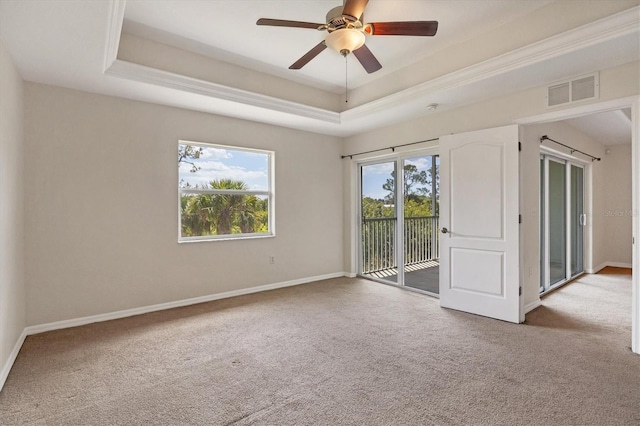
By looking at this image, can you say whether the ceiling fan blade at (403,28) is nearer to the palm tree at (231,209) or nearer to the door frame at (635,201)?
the door frame at (635,201)

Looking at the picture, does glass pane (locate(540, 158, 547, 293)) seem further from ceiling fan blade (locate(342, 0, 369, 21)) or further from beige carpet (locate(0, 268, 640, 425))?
ceiling fan blade (locate(342, 0, 369, 21))

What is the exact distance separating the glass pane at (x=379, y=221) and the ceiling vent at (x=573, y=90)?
2207 millimetres

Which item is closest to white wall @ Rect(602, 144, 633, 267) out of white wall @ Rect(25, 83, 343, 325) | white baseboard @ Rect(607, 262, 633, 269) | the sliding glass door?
white baseboard @ Rect(607, 262, 633, 269)

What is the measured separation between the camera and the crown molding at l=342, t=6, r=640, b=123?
233 centimetres

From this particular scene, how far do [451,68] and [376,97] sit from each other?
1078 mm

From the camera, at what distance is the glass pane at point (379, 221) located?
5113 millimetres

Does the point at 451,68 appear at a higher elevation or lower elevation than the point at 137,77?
higher

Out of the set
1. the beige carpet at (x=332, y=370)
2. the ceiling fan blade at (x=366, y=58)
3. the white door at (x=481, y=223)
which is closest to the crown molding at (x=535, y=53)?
the white door at (x=481, y=223)

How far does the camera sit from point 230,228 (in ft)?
14.9

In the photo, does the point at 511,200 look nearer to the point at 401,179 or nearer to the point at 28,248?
the point at 401,179

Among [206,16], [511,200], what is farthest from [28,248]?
[511,200]

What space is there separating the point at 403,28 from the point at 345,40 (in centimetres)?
42

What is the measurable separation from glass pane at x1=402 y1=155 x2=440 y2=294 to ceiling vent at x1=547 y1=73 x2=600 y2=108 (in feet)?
4.88

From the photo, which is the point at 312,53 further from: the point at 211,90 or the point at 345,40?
the point at 211,90
